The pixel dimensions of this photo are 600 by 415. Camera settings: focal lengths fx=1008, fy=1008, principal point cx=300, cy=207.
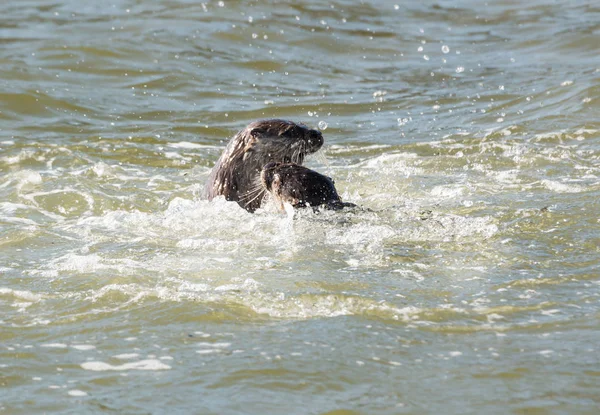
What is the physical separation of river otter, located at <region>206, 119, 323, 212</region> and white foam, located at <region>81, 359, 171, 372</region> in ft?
9.26

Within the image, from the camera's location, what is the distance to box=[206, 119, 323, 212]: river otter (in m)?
6.73

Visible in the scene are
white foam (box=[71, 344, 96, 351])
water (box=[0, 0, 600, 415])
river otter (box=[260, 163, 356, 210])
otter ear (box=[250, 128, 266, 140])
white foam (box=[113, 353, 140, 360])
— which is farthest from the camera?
otter ear (box=[250, 128, 266, 140])

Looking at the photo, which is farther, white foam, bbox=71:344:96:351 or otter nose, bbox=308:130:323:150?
otter nose, bbox=308:130:323:150

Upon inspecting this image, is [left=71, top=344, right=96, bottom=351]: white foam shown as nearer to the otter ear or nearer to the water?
the water

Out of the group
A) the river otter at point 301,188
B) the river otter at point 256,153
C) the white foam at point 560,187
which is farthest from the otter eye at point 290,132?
the white foam at point 560,187

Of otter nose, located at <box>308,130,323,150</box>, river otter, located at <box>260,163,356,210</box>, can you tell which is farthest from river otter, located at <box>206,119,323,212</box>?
river otter, located at <box>260,163,356,210</box>

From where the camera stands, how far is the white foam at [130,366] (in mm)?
3926

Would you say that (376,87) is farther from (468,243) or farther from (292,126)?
(468,243)

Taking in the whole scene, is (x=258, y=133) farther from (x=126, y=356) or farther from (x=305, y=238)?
(x=126, y=356)

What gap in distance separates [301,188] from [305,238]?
35cm

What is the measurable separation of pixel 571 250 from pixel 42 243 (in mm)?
3206

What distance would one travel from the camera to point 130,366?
395 centimetres

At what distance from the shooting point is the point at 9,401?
3.68 meters

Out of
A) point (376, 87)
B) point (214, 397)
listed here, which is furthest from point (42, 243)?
point (376, 87)
